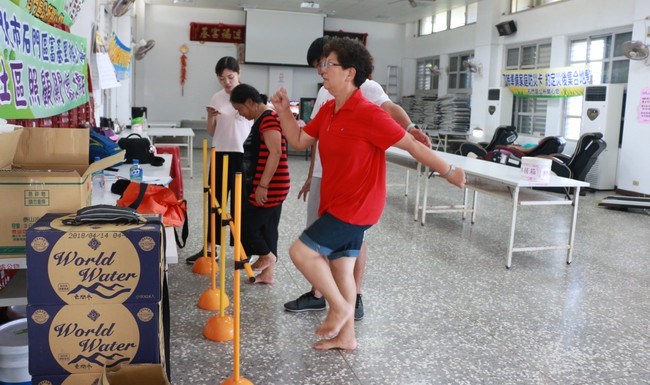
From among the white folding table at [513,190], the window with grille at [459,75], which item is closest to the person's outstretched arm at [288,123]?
the white folding table at [513,190]

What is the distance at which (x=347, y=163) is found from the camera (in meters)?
2.38

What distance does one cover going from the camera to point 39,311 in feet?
5.39

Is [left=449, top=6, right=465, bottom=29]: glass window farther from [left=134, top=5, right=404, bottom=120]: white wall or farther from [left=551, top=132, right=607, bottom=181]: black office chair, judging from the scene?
[left=551, top=132, right=607, bottom=181]: black office chair

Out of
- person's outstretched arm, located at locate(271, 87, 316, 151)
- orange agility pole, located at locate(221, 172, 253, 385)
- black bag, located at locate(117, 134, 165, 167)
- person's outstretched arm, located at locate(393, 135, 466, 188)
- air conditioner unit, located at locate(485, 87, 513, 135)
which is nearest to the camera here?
orange agility pole, located at locate(221, 172, 253, 385)

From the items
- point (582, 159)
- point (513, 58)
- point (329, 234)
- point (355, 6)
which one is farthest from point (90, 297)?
point (355, 6)

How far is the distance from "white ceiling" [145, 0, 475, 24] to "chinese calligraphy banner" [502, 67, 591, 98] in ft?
7.70

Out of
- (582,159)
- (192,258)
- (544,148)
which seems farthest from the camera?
(544,148)

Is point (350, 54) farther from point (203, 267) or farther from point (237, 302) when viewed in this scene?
point (203, 267)

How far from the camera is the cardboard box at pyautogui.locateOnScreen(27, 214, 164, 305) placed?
162 centimetres

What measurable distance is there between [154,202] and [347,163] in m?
1.08

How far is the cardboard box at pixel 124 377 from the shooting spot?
1.62m

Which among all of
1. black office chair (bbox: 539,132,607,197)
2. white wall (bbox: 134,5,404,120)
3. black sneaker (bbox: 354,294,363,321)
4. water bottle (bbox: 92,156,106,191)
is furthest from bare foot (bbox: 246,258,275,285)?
white wall (bbox: 134,5,404,120)

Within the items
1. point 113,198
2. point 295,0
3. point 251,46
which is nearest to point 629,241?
point 113,198

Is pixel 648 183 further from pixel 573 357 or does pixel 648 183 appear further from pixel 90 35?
pixel 90 35
